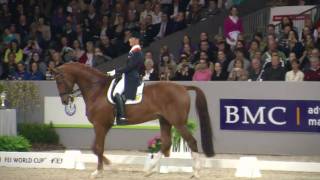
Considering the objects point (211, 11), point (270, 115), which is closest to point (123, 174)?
point (270, 115)

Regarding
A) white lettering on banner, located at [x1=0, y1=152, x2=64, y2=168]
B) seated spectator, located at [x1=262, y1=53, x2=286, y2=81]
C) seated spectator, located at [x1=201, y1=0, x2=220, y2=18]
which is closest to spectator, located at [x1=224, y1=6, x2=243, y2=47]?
seated spectator, located at [x1=201, y1=0, x2=220, y2=18]

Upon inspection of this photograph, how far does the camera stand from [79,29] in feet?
76.9

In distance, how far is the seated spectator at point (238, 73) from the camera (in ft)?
58.9

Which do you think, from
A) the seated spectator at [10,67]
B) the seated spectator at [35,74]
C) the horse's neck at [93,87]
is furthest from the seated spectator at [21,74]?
the horse's neck at [93,87]

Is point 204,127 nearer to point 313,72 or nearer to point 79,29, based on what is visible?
point 313,72

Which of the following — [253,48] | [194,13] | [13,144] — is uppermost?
[194,13]

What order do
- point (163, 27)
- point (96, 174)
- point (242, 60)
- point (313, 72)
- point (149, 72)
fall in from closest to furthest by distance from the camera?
point (96, 174)
point (313, 72)
point (242, 60)
point (149, 72)
point (163, 27)

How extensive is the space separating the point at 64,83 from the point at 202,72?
15.2ft

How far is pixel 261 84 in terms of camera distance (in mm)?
17438

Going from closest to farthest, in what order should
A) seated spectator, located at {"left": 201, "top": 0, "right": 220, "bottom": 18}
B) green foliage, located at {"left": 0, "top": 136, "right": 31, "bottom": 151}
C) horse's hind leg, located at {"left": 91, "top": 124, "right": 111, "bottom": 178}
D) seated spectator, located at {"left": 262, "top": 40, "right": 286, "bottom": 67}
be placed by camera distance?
horse's hind leg, located at {"left": 91, "top": 124, "right": 111, "bottom": 178}
green foliage, located at {"left": 0, "top": 136, "right": 31, "bottom": 151}
seated spectator, located at {"left": 262, "top": 40, "right": 286, "bottom": 67}
seated spectator, located at {"left": 201, "top": 0, "right": 220, "bottom": 18}

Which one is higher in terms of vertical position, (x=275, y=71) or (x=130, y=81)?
(x=275, y=71)

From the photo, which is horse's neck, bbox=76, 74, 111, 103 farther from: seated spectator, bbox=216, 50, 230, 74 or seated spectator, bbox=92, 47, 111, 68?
seated spectator, bbox=92, 47, 111, 68

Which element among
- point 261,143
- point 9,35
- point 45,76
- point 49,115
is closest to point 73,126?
point 49,115

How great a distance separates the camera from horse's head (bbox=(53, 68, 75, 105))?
1462 centimetres
